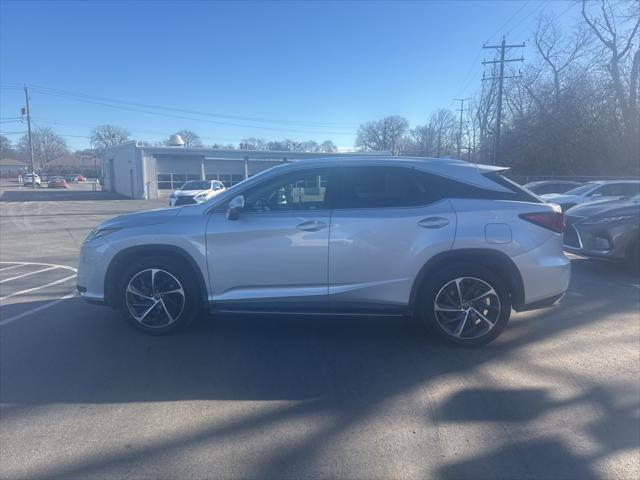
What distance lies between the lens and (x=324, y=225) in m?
4.44

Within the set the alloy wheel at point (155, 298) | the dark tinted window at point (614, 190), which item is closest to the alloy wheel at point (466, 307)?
the alloy wheel at point (155, 298)

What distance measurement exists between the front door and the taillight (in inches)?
76.6

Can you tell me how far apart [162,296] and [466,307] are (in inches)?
120

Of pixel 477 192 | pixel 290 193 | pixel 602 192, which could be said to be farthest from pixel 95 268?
pixel 602 192

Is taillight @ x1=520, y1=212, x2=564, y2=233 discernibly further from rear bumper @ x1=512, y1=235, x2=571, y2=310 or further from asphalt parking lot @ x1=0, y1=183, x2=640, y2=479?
asphalt parking lot @ x1=0, y1=183, x2=640, y2=479

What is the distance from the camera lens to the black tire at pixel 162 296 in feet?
15.2

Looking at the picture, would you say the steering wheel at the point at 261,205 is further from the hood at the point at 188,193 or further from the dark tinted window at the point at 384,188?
the hood at the point at 188,193

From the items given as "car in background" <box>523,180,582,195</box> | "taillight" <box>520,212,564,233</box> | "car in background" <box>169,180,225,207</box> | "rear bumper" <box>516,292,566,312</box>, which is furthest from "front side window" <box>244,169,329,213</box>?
"car in background" <box>523,180,582,195</box>

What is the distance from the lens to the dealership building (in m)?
37.4

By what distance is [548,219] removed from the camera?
14.7ft

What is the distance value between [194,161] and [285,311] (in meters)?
37.5

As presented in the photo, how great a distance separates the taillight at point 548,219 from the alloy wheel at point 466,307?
76cm

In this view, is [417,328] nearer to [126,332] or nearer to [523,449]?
[523,449]

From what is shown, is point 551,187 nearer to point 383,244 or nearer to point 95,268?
point 383,244
